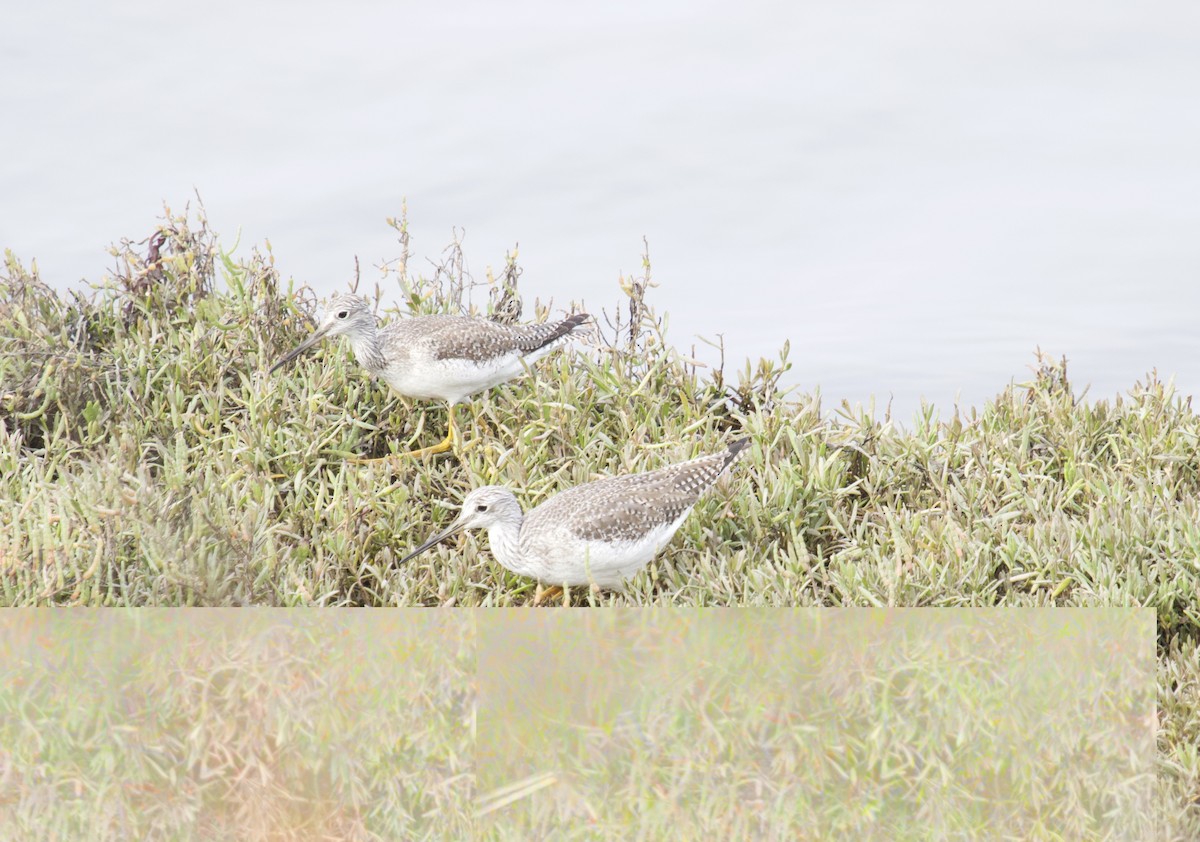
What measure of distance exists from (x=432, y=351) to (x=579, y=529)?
1.69 m

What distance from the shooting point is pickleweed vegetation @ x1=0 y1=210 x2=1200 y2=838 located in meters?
4.73

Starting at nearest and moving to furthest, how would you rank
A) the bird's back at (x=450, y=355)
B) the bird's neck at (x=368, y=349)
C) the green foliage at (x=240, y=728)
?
the green foliage at (x=240, y=728), the bird's back at (x=450, y=355), the bird's neck at (x=368, y=349)

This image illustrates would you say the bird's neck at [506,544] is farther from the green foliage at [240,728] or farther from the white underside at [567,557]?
the green foliage at [240,728]

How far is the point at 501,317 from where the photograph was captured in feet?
25.3

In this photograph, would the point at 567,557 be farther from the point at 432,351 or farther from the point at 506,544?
the point at 432,351

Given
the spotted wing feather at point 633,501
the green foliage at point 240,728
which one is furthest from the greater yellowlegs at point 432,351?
the green foliage at point 240,728

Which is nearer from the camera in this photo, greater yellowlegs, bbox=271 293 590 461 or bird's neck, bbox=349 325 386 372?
greater yellowlegs, bbox=271 293 590 461

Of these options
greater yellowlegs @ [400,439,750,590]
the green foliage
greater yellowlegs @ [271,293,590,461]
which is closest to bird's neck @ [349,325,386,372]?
greater yellowlegs @ [271,293,590,461]

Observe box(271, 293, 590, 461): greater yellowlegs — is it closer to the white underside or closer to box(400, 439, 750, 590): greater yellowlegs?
box(400, 439, 750, 590): greater yellowlegs

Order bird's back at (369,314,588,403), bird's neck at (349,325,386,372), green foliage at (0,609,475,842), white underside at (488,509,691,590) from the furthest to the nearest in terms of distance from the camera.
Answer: bird's neck at (349,325,386,372), bird's back at (369,314,588,403), white underside at (488,509,691,590), green foliage at (0,609,475,842)

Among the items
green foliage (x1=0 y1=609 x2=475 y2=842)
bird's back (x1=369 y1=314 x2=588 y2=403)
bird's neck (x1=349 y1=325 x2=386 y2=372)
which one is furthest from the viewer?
bird's neck (x1=349 y1=325 x2=386 y2=372)

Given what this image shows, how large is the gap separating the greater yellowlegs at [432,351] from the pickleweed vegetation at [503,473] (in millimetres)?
226

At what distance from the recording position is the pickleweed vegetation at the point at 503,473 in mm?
4730

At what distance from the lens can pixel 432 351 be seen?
5836 mm
